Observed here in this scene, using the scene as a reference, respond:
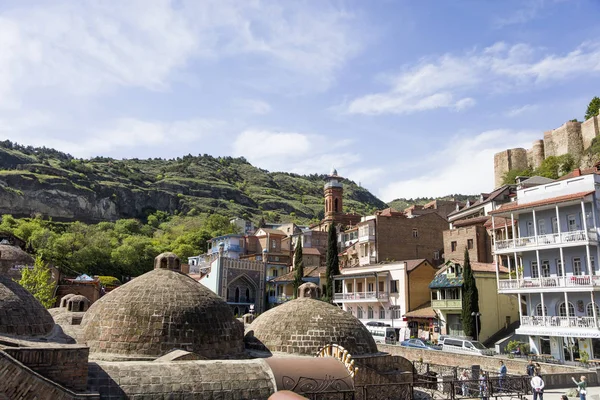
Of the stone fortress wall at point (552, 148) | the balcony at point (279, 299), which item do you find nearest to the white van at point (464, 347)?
the balcony at point (279, 299)

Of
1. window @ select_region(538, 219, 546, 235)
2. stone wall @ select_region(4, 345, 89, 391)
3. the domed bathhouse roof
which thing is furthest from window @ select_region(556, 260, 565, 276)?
stone wall @ select_region(4, 345, 89, 391)

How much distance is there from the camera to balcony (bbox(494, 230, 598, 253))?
30359 millimetres

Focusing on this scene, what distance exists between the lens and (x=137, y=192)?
426 ft

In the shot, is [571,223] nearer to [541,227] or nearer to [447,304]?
[541,227]

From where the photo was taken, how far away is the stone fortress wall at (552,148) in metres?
71.2

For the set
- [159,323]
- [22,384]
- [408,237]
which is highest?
[408,237]

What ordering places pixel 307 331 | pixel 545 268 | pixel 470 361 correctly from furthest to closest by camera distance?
1. pixel 545 268
2. pixel 470 361
3. pixel 307 331

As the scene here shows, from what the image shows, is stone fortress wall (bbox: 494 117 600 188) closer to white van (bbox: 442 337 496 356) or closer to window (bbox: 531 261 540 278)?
window (bbox: 531 261 540 278)

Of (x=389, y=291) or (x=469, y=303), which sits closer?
(x=469, y=303)

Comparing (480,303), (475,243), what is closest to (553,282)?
(480,303)

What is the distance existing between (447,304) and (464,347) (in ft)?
25.4

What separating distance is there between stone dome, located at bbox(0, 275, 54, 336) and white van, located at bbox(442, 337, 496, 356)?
81.4 feet

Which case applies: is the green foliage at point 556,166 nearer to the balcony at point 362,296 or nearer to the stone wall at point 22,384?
the balcony at point 362,296

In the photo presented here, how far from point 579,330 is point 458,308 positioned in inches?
→ 414
